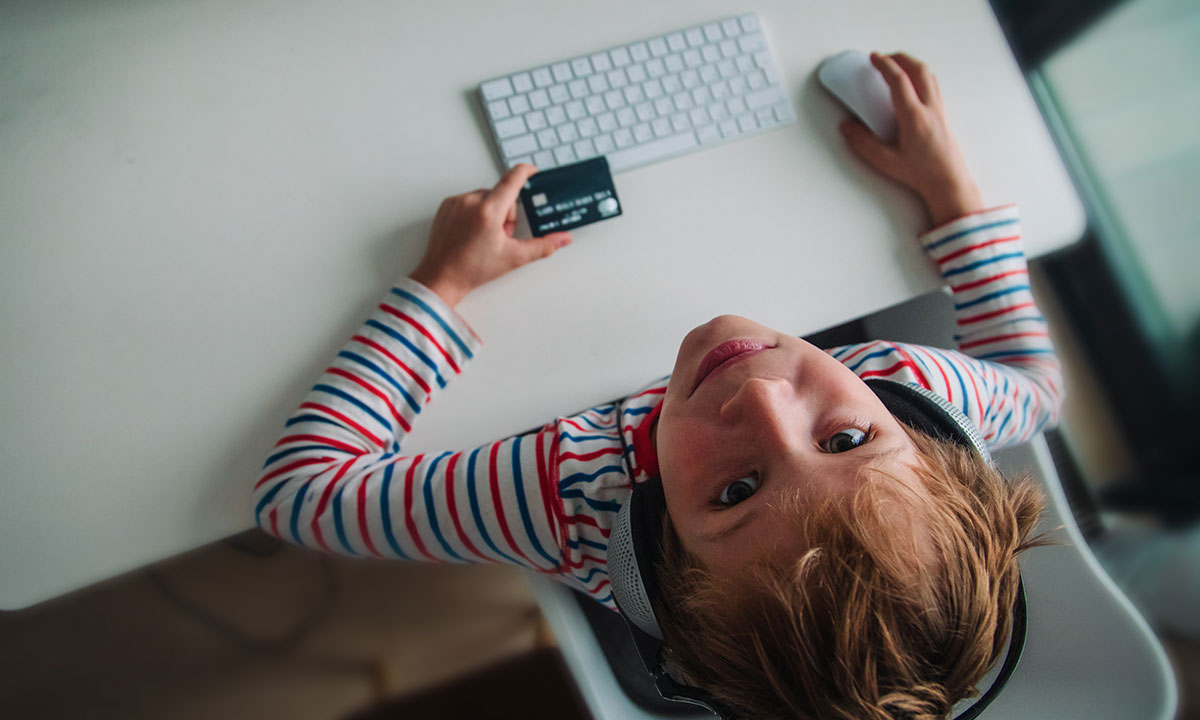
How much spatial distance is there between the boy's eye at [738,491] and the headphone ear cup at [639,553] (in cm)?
6

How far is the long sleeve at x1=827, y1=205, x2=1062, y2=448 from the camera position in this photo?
0.69 metres

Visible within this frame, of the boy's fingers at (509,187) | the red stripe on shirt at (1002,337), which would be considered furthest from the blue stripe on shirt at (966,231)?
the boy's fingers at (509,187)

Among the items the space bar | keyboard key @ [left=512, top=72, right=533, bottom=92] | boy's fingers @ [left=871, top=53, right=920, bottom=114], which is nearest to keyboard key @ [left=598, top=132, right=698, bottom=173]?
the space bar

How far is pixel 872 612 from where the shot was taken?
1.60 ft

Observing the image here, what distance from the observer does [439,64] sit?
70cm

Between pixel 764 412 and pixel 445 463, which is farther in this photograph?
pixel 445 463

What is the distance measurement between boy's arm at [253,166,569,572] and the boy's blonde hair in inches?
6.5

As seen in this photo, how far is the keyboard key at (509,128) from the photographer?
0.70 meters

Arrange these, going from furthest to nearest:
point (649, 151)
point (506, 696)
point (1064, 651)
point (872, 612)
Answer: point (506, 696), point (649, 151), point (1064, 651), point (872, 612)

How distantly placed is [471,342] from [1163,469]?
1.13 m

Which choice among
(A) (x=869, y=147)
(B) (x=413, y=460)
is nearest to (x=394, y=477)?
(B) (x=413, y=460)

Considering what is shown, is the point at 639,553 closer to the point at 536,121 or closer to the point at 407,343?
the point at 407,343

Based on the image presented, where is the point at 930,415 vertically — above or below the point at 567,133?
below

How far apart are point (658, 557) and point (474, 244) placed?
322 mm
